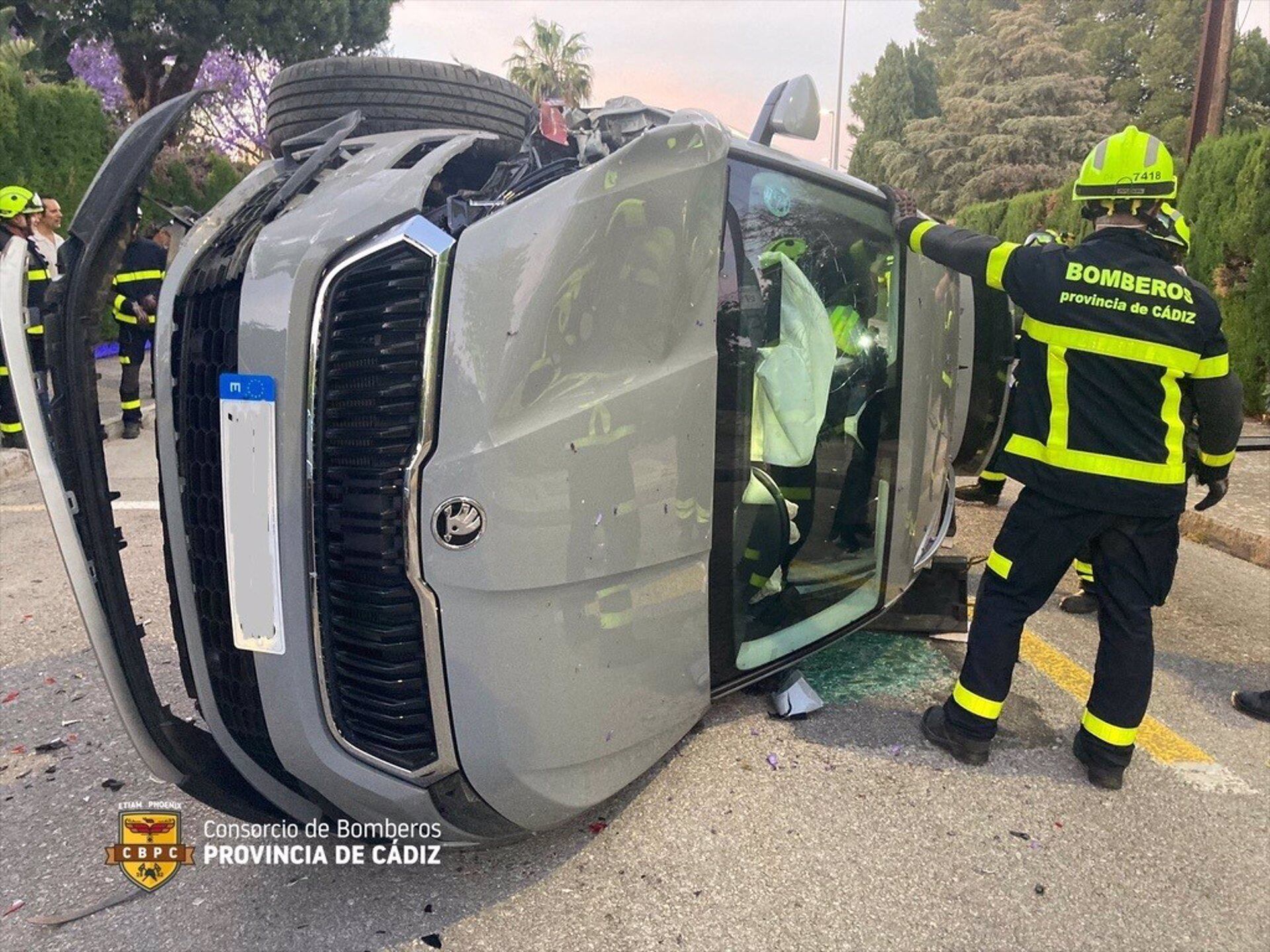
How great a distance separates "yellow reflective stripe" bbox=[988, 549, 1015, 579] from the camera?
107 inches

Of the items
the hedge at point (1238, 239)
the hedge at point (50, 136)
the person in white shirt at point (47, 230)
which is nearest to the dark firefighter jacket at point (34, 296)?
the person in white shirt at point (47, 230)

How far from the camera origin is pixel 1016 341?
3.96 metres

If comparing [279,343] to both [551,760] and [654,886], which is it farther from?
[654,886]

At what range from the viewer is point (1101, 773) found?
255 centimetres

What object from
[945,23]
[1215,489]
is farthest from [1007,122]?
[1215,489]

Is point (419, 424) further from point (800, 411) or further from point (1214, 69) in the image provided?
point (1214, 69)

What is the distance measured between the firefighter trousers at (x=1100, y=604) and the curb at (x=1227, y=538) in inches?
100

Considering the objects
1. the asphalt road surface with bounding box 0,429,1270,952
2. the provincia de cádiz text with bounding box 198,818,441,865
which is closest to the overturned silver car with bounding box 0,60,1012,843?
the provincia de cádiz text with bounding box 198,818,441,865

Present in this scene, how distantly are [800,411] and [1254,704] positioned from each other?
204 cm

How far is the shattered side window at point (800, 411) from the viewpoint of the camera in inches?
84.3

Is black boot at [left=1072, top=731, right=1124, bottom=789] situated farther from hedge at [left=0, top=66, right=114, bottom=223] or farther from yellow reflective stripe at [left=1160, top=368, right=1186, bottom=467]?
hedge at [left=0, top=66, right=114, bottom=223]

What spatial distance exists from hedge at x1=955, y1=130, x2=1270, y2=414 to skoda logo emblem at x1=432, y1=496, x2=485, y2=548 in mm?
8590

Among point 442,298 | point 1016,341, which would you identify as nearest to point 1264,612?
point 1016,341

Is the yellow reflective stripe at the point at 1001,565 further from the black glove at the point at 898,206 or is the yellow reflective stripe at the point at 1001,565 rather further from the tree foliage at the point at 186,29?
the tree foliage at the point at 186,29
